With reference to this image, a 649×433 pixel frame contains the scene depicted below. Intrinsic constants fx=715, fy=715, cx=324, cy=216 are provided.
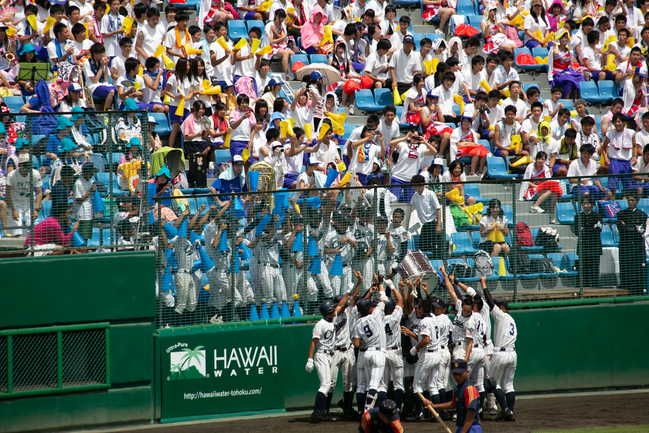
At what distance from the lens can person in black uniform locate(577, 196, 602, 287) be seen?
11.4 m

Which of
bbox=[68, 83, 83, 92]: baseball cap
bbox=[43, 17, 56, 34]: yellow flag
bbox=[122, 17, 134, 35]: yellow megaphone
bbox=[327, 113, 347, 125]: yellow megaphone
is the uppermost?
bbox=[122, 17, 134, 35]: yellow megaphone

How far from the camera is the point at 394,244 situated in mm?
10555

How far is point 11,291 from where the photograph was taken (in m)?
9.23

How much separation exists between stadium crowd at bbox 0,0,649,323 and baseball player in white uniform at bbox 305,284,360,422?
0.66m

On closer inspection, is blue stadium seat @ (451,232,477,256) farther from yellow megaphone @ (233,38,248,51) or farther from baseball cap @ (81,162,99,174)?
yellow megaphone @ (233,38,248,51)

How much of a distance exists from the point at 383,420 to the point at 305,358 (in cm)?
364

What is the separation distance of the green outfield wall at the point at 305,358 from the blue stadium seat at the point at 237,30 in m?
7.31

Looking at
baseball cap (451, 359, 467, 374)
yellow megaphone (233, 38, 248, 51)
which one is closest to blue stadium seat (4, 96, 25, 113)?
yellow megaphone (233, 38, 248, 51)

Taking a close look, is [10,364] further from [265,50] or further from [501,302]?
[265,50]

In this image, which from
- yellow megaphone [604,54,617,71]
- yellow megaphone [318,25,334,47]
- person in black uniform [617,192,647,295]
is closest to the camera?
person in black uniform [617,192,647,295]

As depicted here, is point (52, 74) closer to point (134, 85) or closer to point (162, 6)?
point (134, 85)

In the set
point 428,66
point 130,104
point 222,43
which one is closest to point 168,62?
point 222,43

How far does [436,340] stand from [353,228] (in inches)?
78.4

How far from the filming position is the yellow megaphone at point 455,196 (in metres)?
10.8
